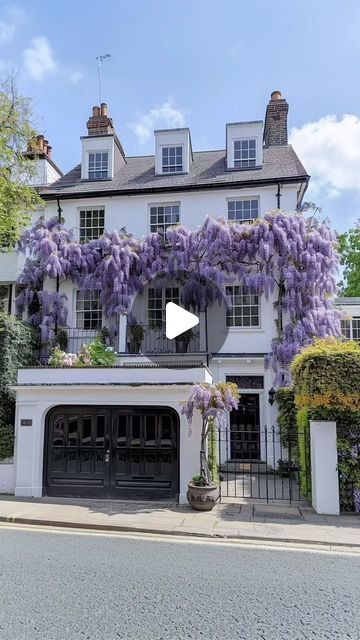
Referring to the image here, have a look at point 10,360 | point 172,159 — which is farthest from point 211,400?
point 172,159

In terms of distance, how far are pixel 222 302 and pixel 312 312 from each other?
10.5 ft

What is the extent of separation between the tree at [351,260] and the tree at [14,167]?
66.8 feet

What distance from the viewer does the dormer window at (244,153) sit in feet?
62.4

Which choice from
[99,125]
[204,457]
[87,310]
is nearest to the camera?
[204,457]

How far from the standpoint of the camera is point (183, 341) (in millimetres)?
16828

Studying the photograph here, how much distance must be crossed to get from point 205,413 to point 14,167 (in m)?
13.0

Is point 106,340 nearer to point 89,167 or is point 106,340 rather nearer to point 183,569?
point 89,167

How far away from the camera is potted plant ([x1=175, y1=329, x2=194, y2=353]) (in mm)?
16797

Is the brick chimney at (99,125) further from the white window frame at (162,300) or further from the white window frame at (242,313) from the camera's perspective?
the white window frame at (242,313)

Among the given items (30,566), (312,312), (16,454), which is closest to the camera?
(30,566)

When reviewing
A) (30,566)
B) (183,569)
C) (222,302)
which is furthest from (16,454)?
(222,302)

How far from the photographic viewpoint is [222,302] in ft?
56.5

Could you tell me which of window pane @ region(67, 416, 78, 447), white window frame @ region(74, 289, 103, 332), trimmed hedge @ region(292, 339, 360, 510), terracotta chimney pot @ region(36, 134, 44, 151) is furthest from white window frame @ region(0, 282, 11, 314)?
trimmed hedge @ region(292, 339, 360, 510)

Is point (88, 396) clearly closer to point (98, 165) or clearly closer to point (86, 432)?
point (86, 432)
